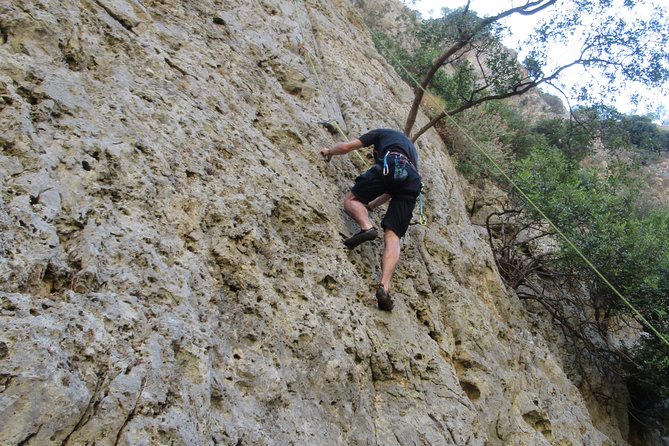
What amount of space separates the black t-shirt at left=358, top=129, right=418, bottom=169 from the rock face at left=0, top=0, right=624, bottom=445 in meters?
0.50

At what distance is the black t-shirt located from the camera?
4945 mm

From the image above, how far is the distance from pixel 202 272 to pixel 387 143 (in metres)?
2.60

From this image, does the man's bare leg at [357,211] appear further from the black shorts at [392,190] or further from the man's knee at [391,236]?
the man's knee at [391,236]

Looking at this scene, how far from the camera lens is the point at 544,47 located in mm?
8773

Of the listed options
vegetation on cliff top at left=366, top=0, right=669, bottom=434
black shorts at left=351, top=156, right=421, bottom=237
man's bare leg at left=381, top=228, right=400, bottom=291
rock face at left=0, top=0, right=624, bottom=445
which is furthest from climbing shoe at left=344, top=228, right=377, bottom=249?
vegetation on cliff top at left=366, top=0, right=669, bottom=434

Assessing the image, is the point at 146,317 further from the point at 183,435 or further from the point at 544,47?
the point at 544,47

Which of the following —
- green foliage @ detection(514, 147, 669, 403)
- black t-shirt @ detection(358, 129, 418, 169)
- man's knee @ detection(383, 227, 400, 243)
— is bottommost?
man's knee @ detection(383, 227, 400, 243)

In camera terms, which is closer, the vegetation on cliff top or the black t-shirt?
the black t-shirt

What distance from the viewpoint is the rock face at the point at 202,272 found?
2182mm

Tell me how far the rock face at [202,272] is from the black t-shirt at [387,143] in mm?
504

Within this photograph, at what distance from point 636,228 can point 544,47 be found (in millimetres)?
3707

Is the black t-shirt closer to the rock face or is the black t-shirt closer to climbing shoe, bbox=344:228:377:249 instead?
the rock face

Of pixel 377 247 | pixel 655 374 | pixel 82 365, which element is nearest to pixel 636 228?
pixel 655 374

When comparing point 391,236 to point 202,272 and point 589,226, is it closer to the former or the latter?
point 202,272
